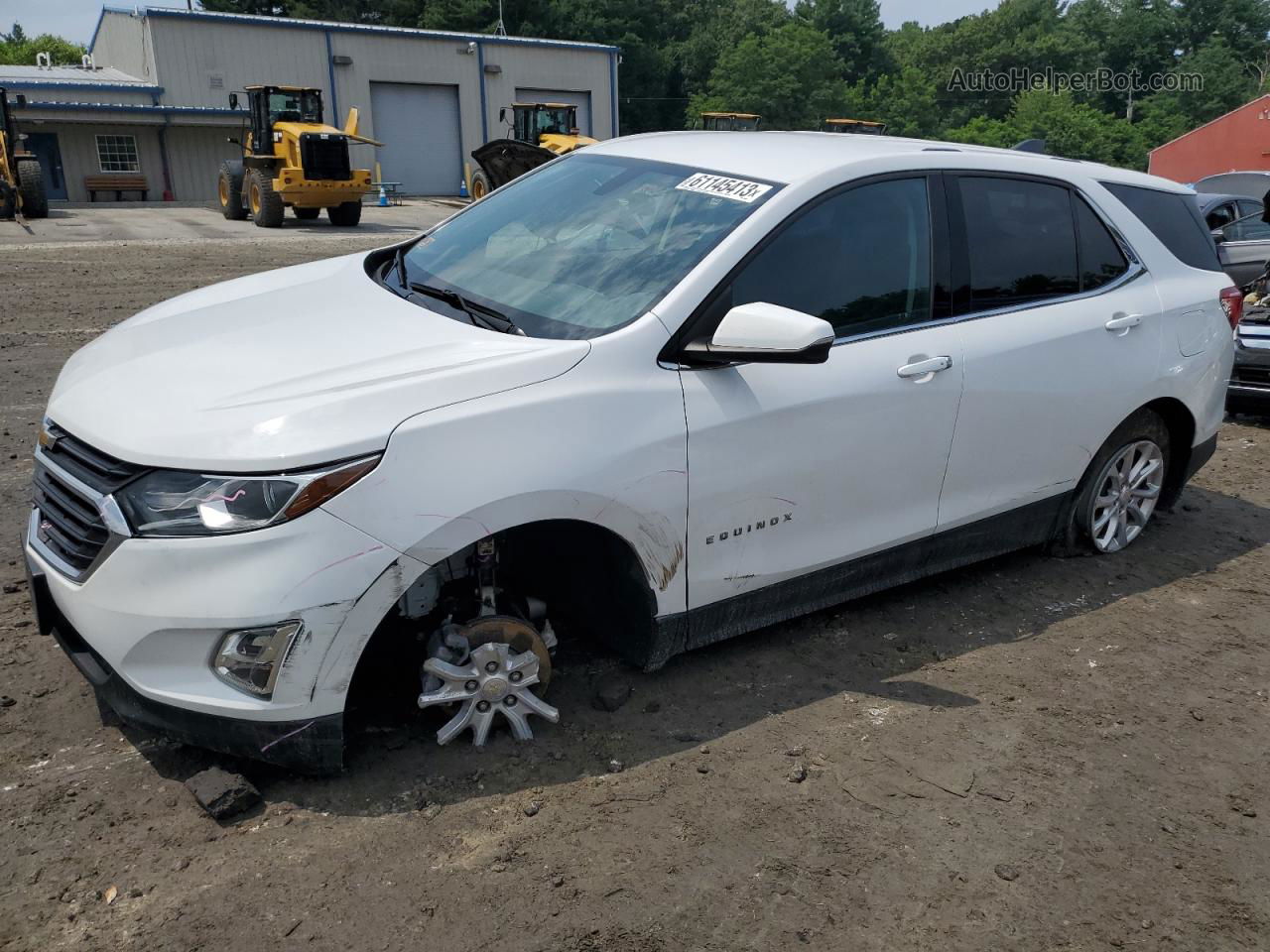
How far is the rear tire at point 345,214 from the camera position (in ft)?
73.9

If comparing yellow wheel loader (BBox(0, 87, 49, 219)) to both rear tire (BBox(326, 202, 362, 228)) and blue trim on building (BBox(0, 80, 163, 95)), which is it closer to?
rear tire (BBox(326, 202, 362, 228))

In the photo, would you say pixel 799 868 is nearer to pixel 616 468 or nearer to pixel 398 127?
pixel 616 468

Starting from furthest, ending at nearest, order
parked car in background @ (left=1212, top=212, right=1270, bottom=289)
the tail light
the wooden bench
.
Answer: the wooden bench → parked car in background @ (left=1212, top=212, right=1270, bottom=289) → the tail light

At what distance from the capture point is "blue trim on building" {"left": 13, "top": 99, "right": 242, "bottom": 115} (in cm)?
3319

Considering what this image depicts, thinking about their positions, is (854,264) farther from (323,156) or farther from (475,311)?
(323,156)

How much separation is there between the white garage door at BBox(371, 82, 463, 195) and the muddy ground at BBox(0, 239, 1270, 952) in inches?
1440

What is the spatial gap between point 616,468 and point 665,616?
23.3 inches

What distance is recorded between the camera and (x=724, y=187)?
12.0 ft

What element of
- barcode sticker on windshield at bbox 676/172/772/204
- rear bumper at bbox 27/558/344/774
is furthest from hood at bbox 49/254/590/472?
barcode sticker on windshield at bbox 676/172/772/204

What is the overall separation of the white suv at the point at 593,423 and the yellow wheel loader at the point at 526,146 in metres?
15.1

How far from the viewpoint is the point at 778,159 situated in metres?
3.77

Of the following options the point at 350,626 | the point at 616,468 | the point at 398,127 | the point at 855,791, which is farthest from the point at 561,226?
the point at 398,127

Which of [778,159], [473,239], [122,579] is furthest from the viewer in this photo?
[473,239]

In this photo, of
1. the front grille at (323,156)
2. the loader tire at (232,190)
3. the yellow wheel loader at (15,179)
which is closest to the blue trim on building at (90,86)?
the loader tire at (232,190)
